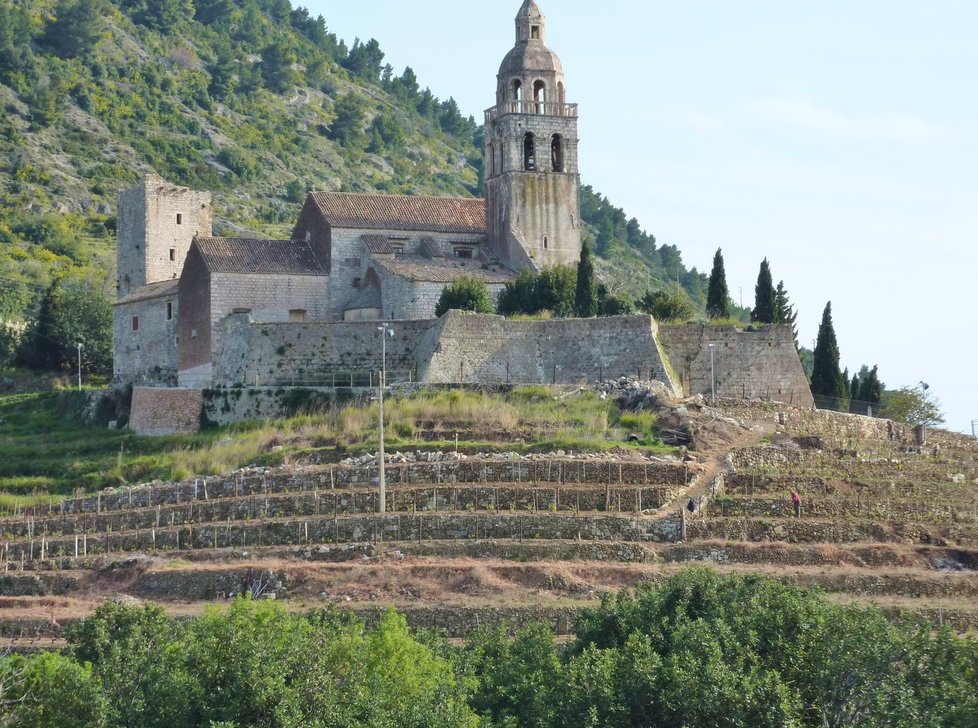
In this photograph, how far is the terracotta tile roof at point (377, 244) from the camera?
62.7 metres

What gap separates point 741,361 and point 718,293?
5597mm

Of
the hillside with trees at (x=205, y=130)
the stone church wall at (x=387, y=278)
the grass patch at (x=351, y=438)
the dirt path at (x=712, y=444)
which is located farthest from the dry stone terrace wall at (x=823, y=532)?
the hillside with trees at (x=205, y=130)

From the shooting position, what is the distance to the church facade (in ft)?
199

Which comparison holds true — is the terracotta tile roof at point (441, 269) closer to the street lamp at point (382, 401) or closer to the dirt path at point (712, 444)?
the street lamp at point (382, 401)

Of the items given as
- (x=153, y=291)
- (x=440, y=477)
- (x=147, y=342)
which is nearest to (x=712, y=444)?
(x=440, y=477)

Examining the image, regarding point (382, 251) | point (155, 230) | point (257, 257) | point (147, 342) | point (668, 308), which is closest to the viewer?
point (668, 308)

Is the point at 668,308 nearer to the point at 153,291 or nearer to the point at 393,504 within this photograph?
the point at 393,504

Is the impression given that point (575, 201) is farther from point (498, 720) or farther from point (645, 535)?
point (498, 720)

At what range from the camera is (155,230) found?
227ft

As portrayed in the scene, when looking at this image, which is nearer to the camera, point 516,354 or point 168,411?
point 516,354

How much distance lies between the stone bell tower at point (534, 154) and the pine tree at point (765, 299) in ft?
23.1

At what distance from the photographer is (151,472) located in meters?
53.0

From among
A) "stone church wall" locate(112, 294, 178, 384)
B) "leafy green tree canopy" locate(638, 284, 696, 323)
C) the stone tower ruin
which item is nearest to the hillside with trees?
the stone tower ruin

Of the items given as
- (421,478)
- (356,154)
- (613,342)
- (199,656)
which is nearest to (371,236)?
(613,342)
